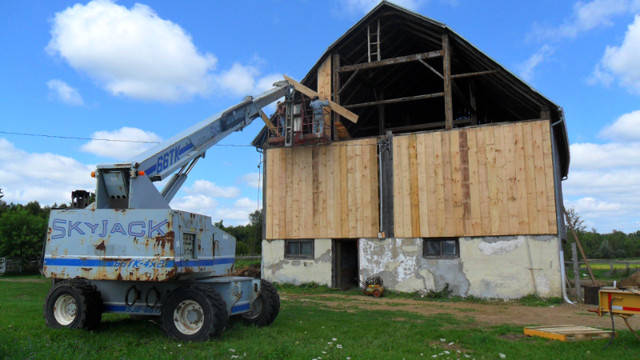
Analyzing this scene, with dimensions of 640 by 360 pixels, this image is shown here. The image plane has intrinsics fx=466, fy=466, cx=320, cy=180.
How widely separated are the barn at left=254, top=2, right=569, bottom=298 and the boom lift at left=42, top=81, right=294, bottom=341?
995cm

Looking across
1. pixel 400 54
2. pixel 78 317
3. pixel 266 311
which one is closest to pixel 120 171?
pixel 78 317

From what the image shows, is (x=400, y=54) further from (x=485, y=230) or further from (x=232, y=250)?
(x=232, y=250)

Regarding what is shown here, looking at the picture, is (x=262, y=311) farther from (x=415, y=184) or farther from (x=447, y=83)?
(x=447, y=83)

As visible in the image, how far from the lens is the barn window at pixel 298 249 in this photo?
20391 millimetres

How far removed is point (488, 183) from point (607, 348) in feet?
33.0

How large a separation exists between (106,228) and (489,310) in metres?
11.4

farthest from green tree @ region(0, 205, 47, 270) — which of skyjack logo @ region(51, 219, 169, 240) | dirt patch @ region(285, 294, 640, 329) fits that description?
skyjack logo @ region(51, 219, 169, 240)

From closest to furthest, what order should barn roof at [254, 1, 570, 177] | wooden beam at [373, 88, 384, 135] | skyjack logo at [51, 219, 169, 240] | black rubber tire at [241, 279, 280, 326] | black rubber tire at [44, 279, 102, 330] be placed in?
1. skyjack logo at [51, 219, 169, 240]
2. black rubber tire at [44, 279, 102, 330]
3. black rubber tire at [241, 279, 280, 326]
4. barn roof at [254, 1, 570, 177]
5. wooden beam at [373, 88, 384, 135]

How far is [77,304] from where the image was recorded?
8805 millimetres

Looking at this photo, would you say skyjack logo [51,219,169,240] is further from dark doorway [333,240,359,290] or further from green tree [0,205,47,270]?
green tree [0,205,47,270]

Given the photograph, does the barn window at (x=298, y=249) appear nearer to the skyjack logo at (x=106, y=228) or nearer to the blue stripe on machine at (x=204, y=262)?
the blue stripe on machine at (x=204, y=262)

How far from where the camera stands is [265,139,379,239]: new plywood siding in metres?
19.5

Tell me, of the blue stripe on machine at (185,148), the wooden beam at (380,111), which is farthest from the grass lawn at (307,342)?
the wooden beam at (380,111)

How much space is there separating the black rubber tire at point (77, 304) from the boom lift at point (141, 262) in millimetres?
17
